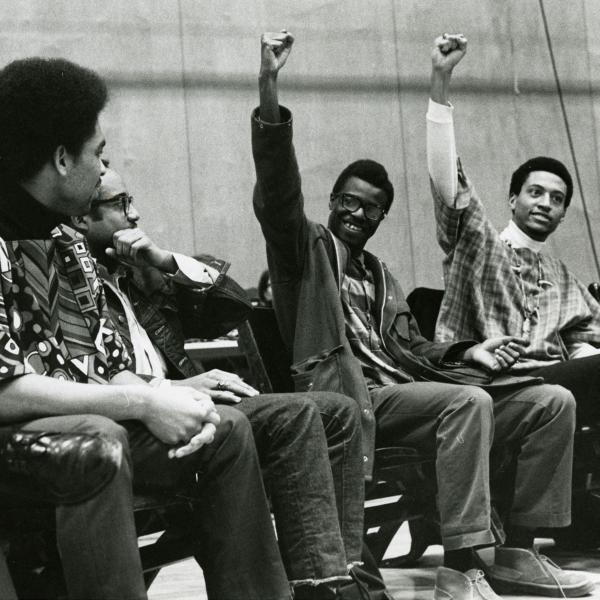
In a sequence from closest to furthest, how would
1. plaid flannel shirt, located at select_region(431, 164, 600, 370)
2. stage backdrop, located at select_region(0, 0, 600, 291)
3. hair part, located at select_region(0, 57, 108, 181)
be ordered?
hair part, located at select_region(0, 57, 108, 181), plaid flannel shirt, located at select_region(431, 164, 600, 370), stage backdrop, located at select_region(0, 0, 600, 291)

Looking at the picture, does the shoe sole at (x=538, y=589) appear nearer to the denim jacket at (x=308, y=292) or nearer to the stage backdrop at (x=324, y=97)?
the denim jacket at (x=308, y=292)

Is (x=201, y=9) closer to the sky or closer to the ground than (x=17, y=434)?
closer to the sky

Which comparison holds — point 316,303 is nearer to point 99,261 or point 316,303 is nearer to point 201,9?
point 99,261

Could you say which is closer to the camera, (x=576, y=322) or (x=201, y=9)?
(x=576, y=322)

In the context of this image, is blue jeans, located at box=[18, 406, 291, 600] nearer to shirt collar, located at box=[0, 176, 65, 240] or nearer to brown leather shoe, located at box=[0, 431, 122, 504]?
brown leather shoe, located at box=[0, 431, 122, 504]

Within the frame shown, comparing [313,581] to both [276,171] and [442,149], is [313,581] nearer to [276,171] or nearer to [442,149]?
[276,171]

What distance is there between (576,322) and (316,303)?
1124 millimetres

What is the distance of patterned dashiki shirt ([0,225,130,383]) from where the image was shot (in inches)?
67.6

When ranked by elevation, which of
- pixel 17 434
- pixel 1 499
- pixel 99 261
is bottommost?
pixel 1 499

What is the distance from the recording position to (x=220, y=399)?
2.05m

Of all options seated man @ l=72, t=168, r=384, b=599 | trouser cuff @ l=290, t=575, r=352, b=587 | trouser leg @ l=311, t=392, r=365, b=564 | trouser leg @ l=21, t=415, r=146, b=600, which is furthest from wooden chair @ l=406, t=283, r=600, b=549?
trouser leg @ l=21, t=415, r=146, b=600

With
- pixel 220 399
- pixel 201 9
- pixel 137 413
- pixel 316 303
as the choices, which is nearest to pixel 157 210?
pixel 201 9

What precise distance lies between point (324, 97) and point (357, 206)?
2791 millimetres

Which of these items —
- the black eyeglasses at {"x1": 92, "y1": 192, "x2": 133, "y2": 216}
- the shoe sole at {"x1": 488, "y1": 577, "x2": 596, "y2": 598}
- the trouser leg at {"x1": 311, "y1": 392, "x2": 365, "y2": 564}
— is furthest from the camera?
the shoe sole at {"x1": 488, "y1": 577, "x2": 596, "y2": 598}
